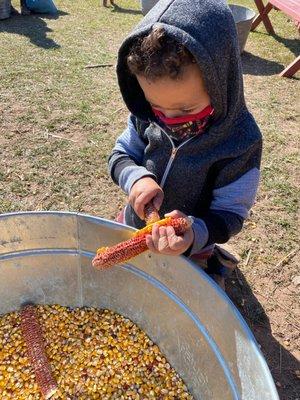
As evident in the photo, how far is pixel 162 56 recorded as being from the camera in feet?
3.13

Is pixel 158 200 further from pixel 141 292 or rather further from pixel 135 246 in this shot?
pixel 141 292

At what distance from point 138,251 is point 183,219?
0.46 ft

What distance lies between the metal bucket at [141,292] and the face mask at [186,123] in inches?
12.3

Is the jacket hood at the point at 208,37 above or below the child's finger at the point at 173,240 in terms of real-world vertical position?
above

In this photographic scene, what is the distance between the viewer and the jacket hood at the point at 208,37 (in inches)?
37.7

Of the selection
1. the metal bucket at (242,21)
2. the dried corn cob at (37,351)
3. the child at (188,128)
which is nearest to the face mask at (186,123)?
the child at (188,128)

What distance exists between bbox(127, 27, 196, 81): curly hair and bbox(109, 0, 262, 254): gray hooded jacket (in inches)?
0.8

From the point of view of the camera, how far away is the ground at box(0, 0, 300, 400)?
1788 millimetres

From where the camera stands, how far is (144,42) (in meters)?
0.97

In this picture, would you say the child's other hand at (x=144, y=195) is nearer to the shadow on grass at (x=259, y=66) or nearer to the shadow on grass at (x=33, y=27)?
the shadow on grass at (x=259, y=66)

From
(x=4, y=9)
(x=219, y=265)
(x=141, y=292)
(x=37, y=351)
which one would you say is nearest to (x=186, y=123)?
(x=141, y=292)

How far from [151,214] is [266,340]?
78 centimetres

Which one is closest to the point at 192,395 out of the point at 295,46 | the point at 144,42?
the point at 144,42

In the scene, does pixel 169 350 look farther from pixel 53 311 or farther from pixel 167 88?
pixel 167 88
